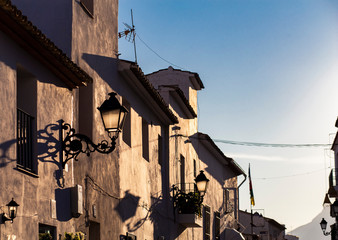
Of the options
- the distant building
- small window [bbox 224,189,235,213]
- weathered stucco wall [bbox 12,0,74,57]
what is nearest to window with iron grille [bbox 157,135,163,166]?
weathered stucco wall [bbox 12,0,74,57]

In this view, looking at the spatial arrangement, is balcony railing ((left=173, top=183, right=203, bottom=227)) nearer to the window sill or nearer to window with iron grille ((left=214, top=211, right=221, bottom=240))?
window with iron grille ((left=214, top=211, right=221, bottom=240))

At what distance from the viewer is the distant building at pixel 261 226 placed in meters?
54.8

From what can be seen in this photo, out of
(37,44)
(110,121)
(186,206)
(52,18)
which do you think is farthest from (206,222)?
(37,44)

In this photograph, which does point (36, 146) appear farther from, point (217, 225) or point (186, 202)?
point (217, 225)

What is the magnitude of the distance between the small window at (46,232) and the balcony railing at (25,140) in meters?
0.93

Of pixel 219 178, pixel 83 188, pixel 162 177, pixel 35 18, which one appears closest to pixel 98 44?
pixel 35 18

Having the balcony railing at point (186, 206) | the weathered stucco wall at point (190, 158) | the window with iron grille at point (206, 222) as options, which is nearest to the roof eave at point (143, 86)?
the weathered stucco wall at point (190, 158)

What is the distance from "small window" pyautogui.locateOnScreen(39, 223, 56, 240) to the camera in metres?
10.7

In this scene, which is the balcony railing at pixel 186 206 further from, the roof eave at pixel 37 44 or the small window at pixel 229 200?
the small window at pixel 229 200

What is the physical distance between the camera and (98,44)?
1461 cm

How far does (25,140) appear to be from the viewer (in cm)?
1059

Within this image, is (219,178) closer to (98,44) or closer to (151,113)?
(151,113)

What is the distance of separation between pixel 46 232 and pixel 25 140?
1497mm

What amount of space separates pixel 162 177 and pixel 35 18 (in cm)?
922
